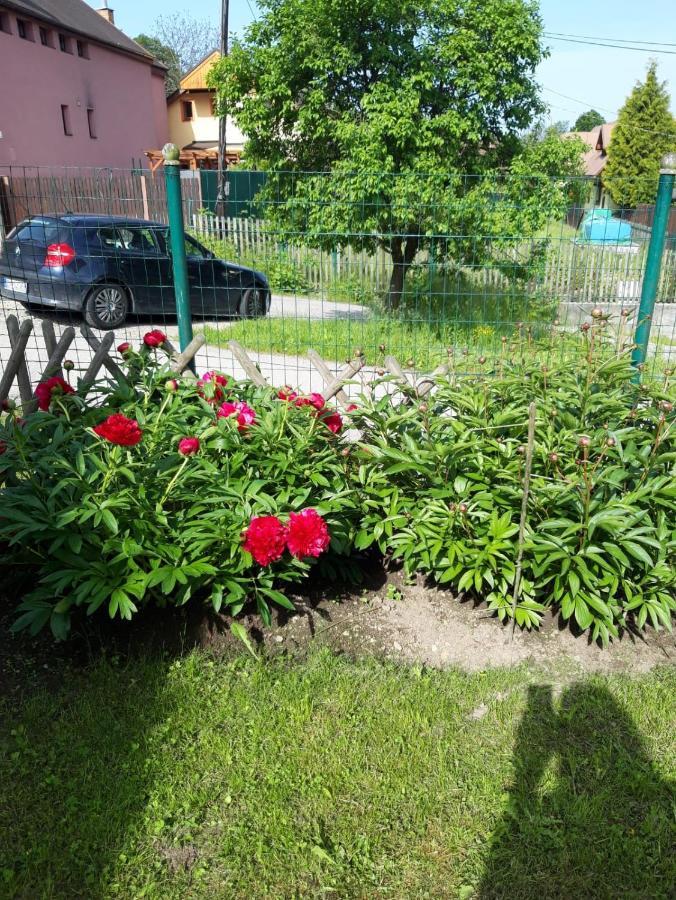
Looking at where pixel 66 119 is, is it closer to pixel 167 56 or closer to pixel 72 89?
pixel 72 89

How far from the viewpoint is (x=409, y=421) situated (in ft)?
12.5

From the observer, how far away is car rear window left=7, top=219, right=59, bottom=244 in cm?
694

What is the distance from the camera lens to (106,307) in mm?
8562

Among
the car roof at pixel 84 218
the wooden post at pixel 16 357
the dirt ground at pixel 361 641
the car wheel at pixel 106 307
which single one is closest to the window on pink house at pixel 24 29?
the car wheel at pixel 106 307

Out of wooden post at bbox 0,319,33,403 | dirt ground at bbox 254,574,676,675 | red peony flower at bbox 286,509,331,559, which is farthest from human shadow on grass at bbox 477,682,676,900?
wooden post at bbox 0,319,33,403

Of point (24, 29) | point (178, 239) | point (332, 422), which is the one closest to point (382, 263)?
point (178, 239)

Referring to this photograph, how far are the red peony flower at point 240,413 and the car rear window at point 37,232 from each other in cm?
419

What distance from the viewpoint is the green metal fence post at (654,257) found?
439 cm

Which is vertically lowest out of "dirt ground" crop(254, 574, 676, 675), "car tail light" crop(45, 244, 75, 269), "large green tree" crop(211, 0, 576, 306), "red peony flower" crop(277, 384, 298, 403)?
"dirt ground" crop(254, 574, 676, 675)

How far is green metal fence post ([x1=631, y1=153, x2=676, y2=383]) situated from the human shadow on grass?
240cm

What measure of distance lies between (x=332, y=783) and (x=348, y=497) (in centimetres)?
132

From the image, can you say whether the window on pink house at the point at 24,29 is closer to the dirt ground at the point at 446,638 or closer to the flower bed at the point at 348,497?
the flower bed at the point at 348,497

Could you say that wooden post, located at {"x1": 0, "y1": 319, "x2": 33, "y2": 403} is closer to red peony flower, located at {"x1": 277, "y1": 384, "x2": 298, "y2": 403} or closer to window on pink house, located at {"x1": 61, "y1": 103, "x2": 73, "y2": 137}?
red peony flower, located at {"x1": 277, "y1": 384, "x2": 298, "y2": 403}

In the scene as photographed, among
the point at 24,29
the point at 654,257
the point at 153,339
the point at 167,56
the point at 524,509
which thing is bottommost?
the point at 524,509
